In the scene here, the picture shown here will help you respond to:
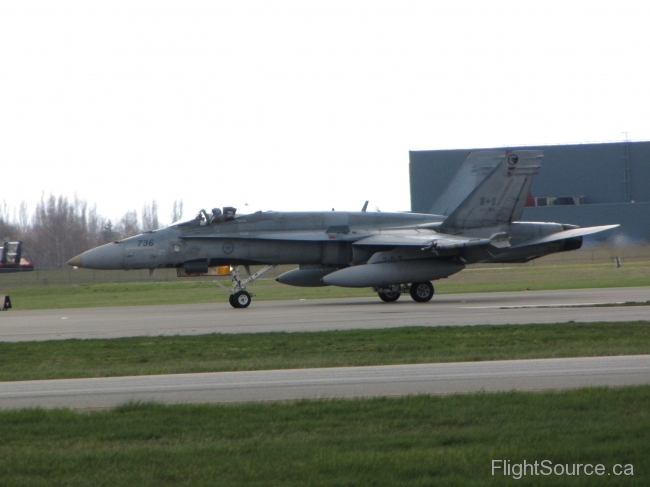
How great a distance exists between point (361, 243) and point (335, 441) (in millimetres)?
17619

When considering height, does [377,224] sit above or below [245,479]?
above

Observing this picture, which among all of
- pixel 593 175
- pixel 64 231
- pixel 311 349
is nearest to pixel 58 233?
pixel 64 231

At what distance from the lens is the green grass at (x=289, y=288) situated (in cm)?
2942

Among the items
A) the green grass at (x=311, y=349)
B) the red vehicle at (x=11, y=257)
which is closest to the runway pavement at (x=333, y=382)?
the green grass at (x=311, y=349)

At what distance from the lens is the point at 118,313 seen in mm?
22438

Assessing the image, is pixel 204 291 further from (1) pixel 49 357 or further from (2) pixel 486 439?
(2) pixel 486 439

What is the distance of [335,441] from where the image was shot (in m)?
6.10

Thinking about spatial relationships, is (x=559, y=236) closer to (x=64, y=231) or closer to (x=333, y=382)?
(x=333, y=382)

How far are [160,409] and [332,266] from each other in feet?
56.9

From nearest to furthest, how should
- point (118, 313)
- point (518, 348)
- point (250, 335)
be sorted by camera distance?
1. point (518, 348)
2. point (250, 335)
3. point (118, 313)

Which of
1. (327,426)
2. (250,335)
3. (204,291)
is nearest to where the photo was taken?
(327,426)

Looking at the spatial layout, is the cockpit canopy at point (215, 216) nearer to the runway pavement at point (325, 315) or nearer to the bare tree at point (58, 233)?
the runway pavement at point (325, 315)

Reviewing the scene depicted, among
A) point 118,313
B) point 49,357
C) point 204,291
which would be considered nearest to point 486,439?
point 49,357

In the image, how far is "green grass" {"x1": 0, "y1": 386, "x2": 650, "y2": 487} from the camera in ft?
17.2
